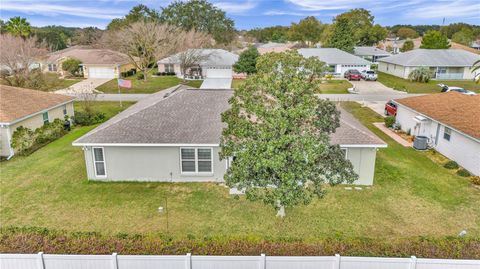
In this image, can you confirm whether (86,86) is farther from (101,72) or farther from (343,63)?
(343,63)

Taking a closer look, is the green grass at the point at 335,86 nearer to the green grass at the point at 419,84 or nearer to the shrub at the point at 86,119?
the green grass at the point at 419,84

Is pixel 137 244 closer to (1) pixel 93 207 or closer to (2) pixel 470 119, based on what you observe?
(1) pixel 93 207

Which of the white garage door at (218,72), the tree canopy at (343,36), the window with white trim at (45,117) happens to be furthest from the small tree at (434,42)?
the window with white trim at (45,117)

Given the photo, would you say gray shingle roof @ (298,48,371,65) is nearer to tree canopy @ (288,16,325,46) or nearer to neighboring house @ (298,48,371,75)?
neighboring house @ (298,48,371,75)

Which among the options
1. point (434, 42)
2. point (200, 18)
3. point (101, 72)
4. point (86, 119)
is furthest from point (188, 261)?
point (200, 18)

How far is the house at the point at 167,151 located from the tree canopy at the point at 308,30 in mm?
87404

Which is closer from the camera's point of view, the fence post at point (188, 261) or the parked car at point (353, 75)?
the fence post at point (188, 261)

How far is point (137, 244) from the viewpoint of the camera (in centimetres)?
986

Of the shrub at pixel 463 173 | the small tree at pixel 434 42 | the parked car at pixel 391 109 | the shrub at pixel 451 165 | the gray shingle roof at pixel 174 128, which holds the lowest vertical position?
the shrub at pixel 463 173

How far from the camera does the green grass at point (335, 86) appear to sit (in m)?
41.1

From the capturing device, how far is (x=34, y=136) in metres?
21.3

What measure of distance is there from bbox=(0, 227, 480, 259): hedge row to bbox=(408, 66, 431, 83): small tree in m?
41.5

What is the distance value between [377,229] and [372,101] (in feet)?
86.1

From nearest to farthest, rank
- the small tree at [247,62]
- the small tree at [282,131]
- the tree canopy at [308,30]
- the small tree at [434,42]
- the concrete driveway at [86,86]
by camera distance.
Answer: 1. the small tree at [282,131]
2. the concrete driveway at [86,86]
3. the small tree at [247,62]
4. the small tree at [434,42]
5. the tree canopy at [308,30]
